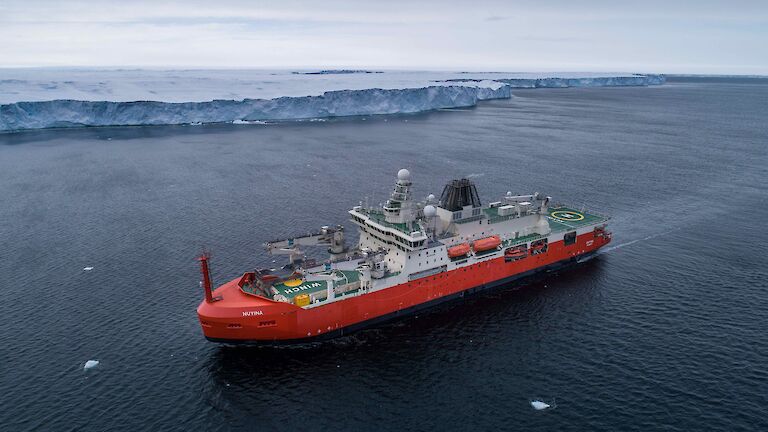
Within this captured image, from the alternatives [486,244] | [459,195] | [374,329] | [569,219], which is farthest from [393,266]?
[569,219]

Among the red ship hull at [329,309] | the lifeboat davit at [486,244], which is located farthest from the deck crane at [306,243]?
the lifeboat davit at [486,244]

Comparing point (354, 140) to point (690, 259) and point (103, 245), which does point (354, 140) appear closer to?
point (103, 245)

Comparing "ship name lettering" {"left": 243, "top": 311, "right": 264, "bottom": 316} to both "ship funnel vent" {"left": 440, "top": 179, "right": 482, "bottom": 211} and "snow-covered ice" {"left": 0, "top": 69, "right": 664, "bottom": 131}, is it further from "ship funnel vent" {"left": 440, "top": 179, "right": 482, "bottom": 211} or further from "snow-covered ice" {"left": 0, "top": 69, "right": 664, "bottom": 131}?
"snow-covered ice" {"left": 0, "top": 69, "right": 664, "bottom": 131}

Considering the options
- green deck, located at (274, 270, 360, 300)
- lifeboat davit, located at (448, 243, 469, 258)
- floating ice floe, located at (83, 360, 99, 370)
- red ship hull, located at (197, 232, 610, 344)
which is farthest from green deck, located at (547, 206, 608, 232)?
floating ice floe, located at (83, 360, 99, 370)

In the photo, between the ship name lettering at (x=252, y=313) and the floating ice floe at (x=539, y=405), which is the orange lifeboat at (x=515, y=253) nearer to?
the floating ice floe at (x=539, y=405)

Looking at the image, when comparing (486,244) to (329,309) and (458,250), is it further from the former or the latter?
(329,309)

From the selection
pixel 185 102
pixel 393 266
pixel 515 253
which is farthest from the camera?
pixel 185 102
